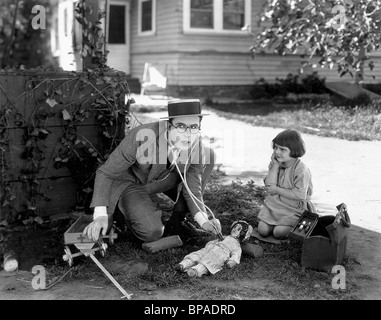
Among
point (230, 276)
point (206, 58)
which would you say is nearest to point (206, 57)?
point (206, 58)

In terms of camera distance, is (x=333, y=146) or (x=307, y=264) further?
(x=333, y=146)

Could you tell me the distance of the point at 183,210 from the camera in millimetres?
4277

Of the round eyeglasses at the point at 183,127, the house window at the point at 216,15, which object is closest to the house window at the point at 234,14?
the house window at the point at 216,15

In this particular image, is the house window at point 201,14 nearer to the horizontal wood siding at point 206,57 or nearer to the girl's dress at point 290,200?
the horizontal wood siding at point 206,57

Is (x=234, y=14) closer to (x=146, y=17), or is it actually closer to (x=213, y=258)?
(x=146, y=17)

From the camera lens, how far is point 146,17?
56.1ft

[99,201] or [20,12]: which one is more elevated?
[20,12]

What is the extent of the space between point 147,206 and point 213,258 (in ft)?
2.50

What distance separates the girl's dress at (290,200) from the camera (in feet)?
13.7

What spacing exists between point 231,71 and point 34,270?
12577 millimetres

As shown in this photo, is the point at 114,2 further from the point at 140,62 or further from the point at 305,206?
the point at 305,206

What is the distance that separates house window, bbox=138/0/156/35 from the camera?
1645cm
